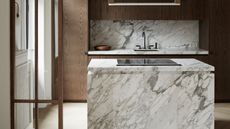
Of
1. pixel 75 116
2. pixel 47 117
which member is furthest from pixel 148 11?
pixel 47 117

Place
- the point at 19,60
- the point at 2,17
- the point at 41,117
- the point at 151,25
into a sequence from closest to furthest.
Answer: the point at 2,17 < the point at 19,60 < the point at 41,117 < the point at 151,25

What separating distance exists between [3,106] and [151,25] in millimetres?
4275

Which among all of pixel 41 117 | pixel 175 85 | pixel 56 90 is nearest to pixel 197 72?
pixel 175 85

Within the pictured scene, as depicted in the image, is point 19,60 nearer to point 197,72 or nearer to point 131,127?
point 131,127

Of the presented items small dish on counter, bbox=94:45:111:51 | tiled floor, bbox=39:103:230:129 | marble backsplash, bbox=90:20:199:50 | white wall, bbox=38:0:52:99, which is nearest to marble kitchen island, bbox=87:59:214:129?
white wall, bbox=38:0:52:99

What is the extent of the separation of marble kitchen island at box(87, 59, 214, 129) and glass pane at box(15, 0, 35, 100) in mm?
706

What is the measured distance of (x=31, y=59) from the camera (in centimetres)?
496

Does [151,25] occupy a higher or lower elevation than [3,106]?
higher

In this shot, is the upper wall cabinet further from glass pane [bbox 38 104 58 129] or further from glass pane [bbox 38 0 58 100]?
glass pane [bbox 38 0 58 100]

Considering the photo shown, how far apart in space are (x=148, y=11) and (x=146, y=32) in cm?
54

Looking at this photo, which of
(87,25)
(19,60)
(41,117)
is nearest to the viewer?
(19,60)

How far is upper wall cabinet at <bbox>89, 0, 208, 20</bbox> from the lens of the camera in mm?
7871

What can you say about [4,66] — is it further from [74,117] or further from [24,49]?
[74,117]

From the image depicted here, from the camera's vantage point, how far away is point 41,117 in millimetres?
6094
